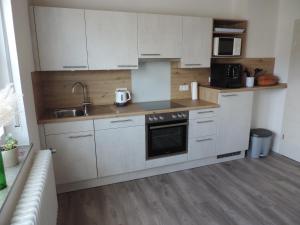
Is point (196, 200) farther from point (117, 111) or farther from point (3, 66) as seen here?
point (3, 66)

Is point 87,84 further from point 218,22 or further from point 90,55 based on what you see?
point 218,22

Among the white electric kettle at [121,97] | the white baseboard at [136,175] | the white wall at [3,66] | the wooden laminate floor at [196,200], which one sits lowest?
the wooden laminate floor at [196,200]

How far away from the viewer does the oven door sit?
2776 millimetres

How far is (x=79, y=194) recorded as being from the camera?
256 centimetres

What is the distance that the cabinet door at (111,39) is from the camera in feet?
8.26

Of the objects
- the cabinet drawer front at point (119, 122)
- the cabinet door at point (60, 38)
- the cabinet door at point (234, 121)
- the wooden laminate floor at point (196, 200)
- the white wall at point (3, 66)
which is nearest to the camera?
the white wall at point (3, 66)

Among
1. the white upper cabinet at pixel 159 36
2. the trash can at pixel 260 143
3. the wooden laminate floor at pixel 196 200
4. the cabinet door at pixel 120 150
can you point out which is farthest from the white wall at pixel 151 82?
the trash can at pixel 260 143

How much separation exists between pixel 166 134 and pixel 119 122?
64cm

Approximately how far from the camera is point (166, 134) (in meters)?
2.85

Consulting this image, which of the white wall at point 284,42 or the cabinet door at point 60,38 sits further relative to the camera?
the white wall at point 284,42

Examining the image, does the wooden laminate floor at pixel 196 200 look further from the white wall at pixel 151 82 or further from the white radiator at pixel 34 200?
the white wall at pixel 151 82

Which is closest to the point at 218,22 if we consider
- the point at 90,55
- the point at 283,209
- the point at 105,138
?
the point at 90,55

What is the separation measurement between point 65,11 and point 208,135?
2.31 metres

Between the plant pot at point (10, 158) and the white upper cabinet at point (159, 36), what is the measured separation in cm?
177
